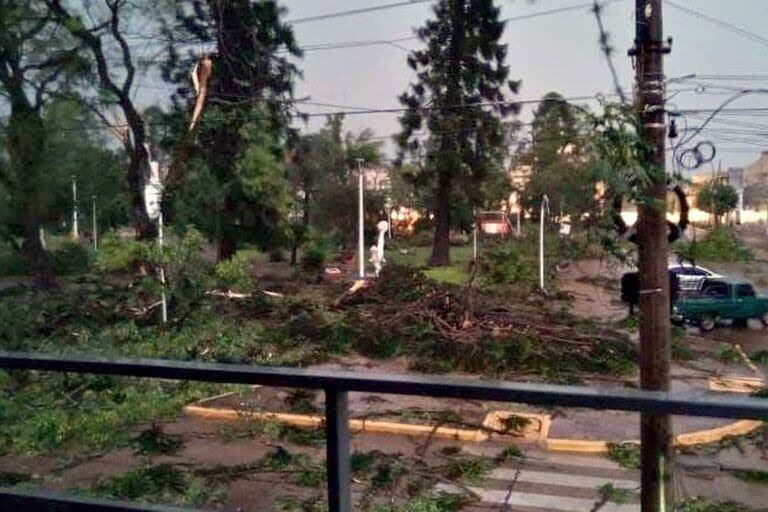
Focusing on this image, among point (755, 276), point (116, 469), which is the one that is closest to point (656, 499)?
point (116, 469)

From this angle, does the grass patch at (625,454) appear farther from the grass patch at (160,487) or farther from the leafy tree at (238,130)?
the leafy tree at (238,130)

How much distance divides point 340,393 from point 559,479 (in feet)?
4.26

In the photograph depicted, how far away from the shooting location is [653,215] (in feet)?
18.0

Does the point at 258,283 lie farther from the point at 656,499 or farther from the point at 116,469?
the point at 656,499

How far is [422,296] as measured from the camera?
1095 cm

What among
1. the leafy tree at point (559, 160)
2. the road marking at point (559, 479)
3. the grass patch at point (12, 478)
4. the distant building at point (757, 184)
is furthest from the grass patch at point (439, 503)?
the distant building at point (757, 184)

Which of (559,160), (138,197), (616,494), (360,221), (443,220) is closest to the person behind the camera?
(616,494)

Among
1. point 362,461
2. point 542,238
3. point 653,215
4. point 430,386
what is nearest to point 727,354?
point 542,238

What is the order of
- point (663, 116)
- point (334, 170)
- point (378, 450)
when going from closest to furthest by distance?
point (378, 450), point (663, 116), point (334, 170)

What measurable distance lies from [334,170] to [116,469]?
907 cm

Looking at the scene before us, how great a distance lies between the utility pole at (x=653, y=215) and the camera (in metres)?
5.23

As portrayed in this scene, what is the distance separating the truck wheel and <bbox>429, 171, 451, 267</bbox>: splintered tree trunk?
3117 millimetres

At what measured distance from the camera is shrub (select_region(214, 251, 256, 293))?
1177 centimetres

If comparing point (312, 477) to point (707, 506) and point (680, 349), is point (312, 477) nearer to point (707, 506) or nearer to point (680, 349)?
point (707, 506)
